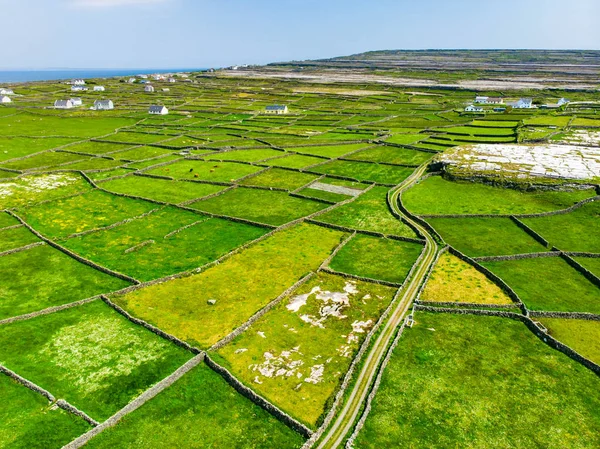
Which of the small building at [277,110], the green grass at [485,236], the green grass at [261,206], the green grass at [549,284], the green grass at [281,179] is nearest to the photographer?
the green grass at [549,284]

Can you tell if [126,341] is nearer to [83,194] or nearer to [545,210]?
[83,194]

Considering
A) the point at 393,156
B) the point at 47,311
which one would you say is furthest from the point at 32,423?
the point at 393,156

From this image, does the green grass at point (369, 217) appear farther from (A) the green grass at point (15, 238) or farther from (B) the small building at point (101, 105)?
(B) the small building at point (101, 105)

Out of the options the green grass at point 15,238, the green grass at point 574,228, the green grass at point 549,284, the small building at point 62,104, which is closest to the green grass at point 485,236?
the green grass at point 549,284

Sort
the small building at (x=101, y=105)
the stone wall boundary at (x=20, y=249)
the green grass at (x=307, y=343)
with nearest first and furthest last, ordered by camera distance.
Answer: the green grass at (x=307, y=343) → the stone wall boundary at (x=20, y=249) → the small building at (x=101, y=105)

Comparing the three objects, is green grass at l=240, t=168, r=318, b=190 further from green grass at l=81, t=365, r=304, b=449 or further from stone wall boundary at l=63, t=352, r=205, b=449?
green grass at l=81, t=365, r=304, b=449
